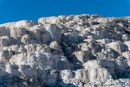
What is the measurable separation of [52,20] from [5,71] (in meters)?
27.2

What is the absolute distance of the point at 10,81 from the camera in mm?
29844

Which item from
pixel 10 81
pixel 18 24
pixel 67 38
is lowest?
pixel 10 81

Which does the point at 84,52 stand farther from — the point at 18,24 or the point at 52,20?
the point at 52,20

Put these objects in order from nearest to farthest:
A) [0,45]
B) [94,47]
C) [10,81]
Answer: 1. [10,81]
2. [0,45]
3. [94,47]

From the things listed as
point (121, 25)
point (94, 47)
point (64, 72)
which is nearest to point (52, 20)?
point (121, 25)

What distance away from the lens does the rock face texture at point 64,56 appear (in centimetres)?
3155

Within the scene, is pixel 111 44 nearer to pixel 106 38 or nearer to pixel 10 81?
pixel 106 38

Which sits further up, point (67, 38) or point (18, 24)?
point (18, 24)

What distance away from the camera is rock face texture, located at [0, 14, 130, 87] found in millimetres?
31547

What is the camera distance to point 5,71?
101 ft

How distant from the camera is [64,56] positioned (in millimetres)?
36531

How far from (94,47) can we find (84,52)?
8.05 feet

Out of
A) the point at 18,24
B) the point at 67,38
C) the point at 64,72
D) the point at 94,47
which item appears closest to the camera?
the point at 64,72

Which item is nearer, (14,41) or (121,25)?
(14,41)
